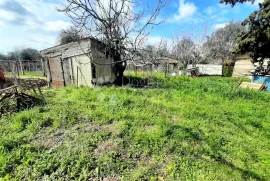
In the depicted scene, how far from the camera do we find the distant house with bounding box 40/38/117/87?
725 centimetres

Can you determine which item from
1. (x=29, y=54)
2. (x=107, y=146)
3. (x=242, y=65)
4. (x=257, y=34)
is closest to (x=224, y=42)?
(x=242, y=65)

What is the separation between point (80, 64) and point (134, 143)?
622 centimetres

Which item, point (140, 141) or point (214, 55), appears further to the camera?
point (214, 55)

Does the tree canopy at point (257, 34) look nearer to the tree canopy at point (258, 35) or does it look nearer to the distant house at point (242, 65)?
the tree canopy at point (258, 35)

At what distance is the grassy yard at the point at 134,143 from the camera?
2123 millimetres

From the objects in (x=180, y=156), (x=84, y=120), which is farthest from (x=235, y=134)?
(x=84, y=120)

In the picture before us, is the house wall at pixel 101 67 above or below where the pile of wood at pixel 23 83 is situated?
above

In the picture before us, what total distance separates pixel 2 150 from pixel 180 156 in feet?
10.3

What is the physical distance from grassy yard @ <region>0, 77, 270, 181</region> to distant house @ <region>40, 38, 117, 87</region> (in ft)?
10.7

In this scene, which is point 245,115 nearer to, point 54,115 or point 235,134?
point 235,134

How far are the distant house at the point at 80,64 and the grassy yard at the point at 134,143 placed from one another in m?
3.27

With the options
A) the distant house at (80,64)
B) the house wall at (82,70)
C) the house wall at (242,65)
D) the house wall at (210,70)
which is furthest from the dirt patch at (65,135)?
the house wall at (210,70)

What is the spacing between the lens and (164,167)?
7.41 ft

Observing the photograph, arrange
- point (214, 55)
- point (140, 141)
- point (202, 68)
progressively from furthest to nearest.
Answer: point (214, 55)
point (202, 68)
point (140, 141)
